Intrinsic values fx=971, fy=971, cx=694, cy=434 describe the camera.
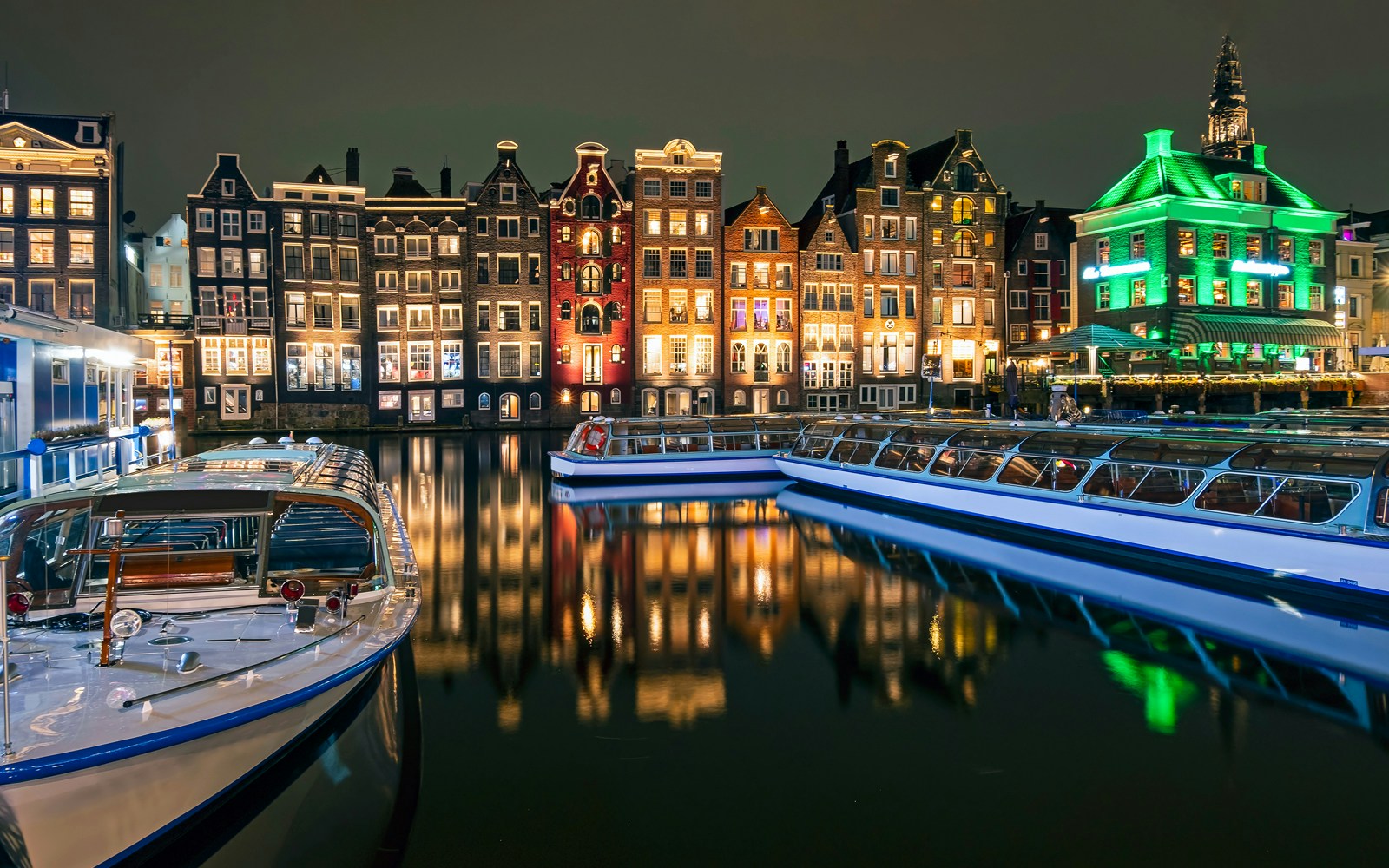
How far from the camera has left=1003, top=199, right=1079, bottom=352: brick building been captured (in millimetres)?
68938

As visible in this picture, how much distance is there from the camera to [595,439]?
30812 millimetres

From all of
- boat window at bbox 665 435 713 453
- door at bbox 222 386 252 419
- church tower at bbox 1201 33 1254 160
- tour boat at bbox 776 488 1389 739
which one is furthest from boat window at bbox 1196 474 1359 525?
church tower at bbox 1201 33 1254 160

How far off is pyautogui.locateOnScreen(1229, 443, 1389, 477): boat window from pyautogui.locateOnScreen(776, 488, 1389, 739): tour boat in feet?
7.50

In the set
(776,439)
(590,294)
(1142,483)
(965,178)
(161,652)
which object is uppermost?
(965,178)

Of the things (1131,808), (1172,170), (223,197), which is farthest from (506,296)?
(1131,808)

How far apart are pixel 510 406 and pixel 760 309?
698 inches

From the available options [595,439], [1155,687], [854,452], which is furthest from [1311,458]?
[595,439]

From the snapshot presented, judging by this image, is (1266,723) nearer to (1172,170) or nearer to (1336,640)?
(1336,640)

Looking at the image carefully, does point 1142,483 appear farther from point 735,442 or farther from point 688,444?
point 688,444

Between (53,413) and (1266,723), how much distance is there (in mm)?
16793

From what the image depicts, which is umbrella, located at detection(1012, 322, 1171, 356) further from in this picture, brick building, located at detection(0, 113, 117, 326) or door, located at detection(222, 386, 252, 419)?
brick building, located at detection(0, 113, 117, 326)

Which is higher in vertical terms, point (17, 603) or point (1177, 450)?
point (1177, 450)

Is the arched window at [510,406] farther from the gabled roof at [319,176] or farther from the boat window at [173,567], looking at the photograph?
the boat window at [173,567]

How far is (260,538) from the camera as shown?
944 centimetres
